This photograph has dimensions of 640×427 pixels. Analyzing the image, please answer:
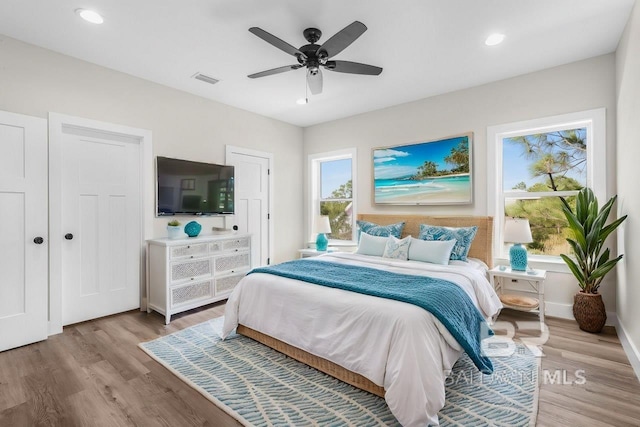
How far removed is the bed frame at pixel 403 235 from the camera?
7.00 feet

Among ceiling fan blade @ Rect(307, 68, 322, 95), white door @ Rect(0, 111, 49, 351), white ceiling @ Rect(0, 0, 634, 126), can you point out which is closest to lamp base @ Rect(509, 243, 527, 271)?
white ceiling @ Rect(0, 0, 634, 126)

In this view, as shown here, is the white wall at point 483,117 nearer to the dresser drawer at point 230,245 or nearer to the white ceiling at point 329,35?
the white ceiling at point 329,35

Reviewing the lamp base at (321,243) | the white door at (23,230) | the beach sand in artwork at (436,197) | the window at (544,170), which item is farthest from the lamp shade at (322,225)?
the white door at (23,230)

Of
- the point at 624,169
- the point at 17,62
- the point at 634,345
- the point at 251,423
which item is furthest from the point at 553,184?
the point at 17,62

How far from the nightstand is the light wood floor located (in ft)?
1.05

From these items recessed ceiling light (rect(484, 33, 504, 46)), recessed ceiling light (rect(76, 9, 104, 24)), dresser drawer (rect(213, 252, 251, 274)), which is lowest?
dresser drawer (rect(213, 252, 251, 274))

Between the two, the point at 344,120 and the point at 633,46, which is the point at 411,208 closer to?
the point at 344,120

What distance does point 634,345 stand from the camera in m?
2.38

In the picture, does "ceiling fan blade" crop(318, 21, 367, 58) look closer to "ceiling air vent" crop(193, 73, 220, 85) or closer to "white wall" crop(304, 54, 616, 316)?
"ceiling air vent" crop(193, 73, 220, 85)

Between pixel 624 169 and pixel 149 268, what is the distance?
501cm

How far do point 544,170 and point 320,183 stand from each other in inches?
135

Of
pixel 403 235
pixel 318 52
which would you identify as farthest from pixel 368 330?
pixel 403 235

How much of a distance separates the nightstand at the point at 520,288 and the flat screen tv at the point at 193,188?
11.8 ft

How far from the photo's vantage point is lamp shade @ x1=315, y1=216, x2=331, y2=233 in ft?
15.7
